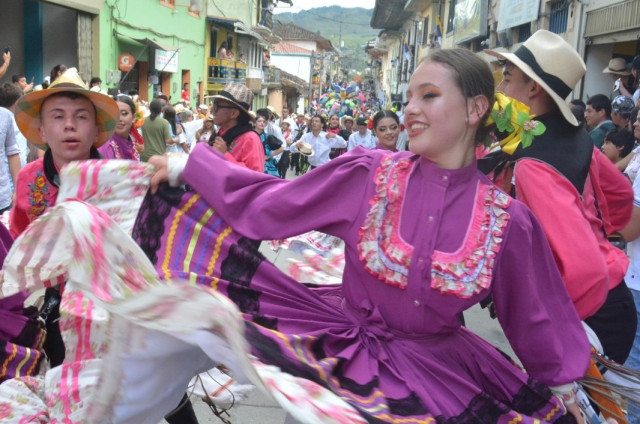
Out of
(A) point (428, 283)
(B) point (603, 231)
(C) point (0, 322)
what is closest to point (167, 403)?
(C) point (0, 322)

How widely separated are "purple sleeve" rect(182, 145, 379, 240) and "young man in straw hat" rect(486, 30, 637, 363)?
789 millimetres

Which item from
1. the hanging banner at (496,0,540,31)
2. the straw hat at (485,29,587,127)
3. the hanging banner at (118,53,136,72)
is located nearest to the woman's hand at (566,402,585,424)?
the straw hat at (485,29,587,127)

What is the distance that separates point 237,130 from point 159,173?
3.21 m

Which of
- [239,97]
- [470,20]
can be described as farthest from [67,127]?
[470,20]

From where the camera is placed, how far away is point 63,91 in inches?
127

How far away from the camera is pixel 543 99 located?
3.26 m

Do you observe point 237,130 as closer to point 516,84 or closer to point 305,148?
point 516,84

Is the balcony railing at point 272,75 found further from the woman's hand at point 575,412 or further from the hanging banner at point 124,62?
the woman's hand at point 575,412

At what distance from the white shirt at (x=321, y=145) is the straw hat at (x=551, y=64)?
10.4 m

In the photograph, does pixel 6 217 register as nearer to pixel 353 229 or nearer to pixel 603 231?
pixel 353 229

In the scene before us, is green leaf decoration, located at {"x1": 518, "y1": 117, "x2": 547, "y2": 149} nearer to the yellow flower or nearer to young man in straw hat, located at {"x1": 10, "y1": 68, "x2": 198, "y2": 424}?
young man in straw hat, located at {"x1": 10, "y1": 68, "x2": 198, "y2": 424}

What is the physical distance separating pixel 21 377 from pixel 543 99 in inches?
95.7

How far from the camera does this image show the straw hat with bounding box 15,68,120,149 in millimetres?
3219

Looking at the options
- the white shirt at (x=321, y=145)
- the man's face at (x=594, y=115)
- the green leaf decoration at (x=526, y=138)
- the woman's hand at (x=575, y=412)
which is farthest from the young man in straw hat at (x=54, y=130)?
the white shirt at (x=321, y=145)
